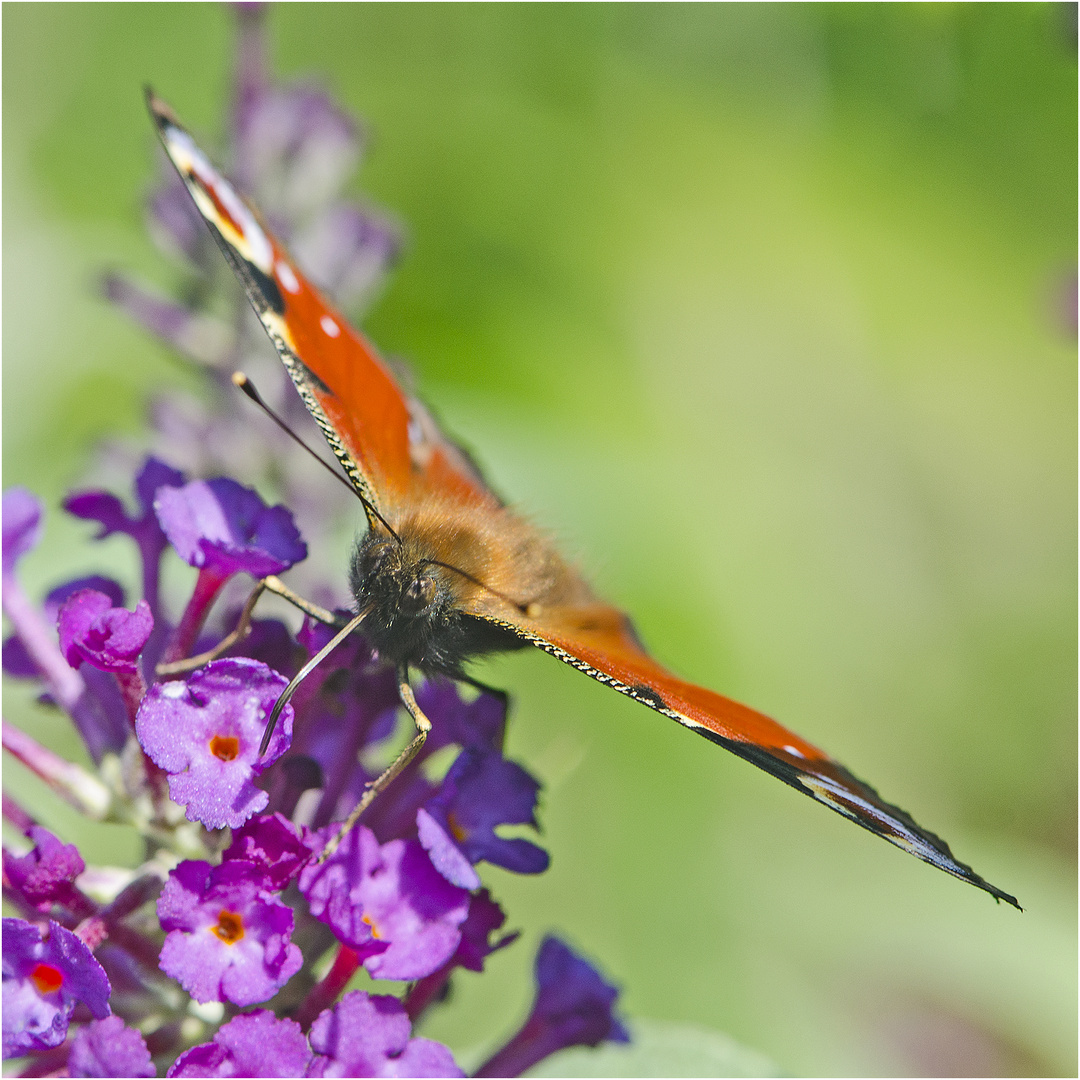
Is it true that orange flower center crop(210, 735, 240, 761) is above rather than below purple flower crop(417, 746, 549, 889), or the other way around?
below

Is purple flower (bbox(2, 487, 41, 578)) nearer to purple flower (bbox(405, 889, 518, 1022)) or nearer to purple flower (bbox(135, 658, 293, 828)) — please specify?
purple flower (bbox(135, 658, 293, 828))

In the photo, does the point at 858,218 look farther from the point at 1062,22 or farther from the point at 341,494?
the point at 341,494

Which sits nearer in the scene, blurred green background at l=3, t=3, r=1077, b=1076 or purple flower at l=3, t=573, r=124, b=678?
purple flower at l=3, t=573, r=124, b=678

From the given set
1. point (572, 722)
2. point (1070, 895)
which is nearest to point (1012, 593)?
point (1070, 895)

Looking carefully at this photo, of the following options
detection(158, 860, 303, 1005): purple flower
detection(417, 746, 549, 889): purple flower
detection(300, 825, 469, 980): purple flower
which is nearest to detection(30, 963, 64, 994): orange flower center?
detection(158, 860, 303, 1005): purple flower

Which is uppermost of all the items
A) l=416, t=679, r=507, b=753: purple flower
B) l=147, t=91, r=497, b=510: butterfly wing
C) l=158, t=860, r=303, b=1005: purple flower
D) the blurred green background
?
the blurred green background

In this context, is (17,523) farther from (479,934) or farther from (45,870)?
(479,934)
